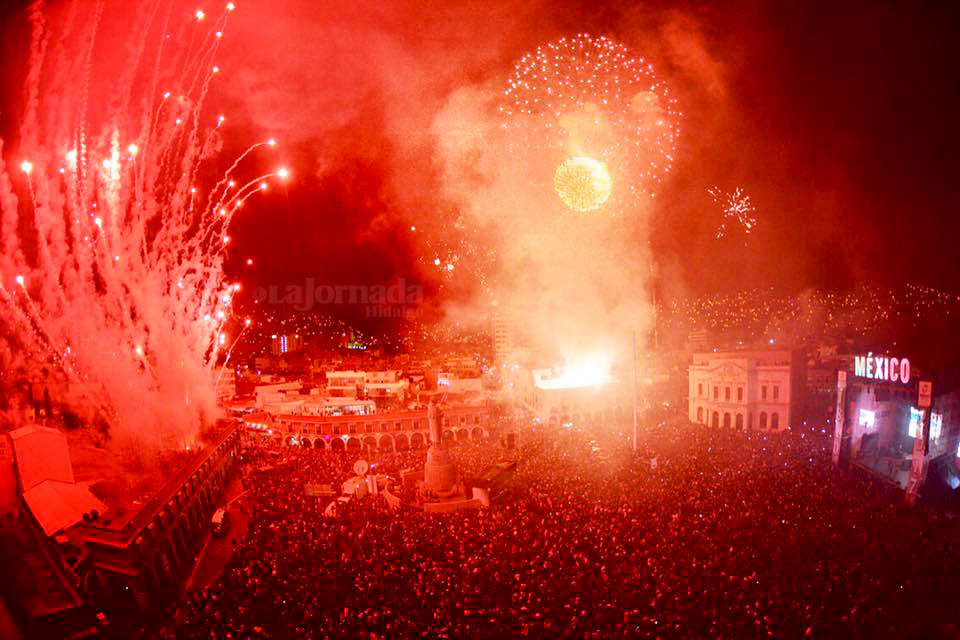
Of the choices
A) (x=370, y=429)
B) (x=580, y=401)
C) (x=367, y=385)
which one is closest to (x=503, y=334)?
(x=367, y=385)

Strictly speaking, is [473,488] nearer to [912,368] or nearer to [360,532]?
[360,532]

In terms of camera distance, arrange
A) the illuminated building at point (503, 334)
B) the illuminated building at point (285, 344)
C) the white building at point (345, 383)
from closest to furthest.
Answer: the white building at point (345, 383) < the illuminated building at point (503, 334) < the illuminated building at point (285, 344)

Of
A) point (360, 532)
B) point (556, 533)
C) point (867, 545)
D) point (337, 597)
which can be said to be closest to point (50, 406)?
point (360, 532)

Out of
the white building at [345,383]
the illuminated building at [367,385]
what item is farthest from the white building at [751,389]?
the white building at [345,383]

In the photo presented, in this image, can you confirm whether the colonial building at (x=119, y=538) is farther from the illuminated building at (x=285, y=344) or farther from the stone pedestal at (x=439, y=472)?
the illuminated building at (x=285, y=344)

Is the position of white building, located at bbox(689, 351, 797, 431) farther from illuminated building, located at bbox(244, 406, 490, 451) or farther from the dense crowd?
illuminated building, located at bbox(244, 406, 490, 451)

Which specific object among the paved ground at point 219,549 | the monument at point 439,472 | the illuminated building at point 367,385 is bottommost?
the paved ground at point 219,549

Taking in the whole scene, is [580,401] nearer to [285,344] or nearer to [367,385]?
[367,385]
